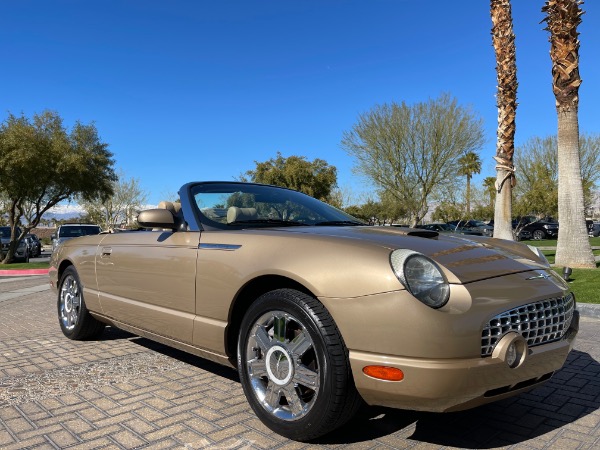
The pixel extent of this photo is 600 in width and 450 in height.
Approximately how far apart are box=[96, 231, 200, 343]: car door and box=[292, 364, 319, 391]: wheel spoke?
0.95 m

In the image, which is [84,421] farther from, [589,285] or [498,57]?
[498,57]

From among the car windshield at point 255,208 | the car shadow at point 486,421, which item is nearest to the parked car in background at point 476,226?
the car windshield at point 255,208

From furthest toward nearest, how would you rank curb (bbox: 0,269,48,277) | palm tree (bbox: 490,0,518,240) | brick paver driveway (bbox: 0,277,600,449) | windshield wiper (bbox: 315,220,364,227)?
curb (bbox: 0,269,48,277) < palm tree (bbox: 490,0,518,240) < windshield wiper (bbox: 315,220,364,227) < brick paver driveway (bbox: 0,277,600,449)

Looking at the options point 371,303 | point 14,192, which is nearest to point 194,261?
point 371,303

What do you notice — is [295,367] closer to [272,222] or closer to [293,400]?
[293,400]

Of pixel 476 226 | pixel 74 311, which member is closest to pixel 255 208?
pixel 74 311

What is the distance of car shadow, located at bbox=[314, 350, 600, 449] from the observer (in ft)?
8.91

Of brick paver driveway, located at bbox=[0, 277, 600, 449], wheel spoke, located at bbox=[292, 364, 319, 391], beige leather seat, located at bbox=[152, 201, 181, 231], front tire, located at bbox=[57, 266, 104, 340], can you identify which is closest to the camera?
wheel spoke, located at bbox=[292, 364, 319, 391]

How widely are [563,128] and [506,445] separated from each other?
10.4 m

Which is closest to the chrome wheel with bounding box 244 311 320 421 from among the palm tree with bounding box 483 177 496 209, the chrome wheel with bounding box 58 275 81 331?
the chrome wheel with bounding box 58 275 81 331

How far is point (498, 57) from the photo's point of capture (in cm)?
1280

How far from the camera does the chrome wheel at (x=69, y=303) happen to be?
498 cm

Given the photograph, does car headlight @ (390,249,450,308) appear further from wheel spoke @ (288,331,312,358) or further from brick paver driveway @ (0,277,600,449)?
brick paver driveway @ (0,277,600,449)

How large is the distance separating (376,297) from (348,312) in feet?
0.54
